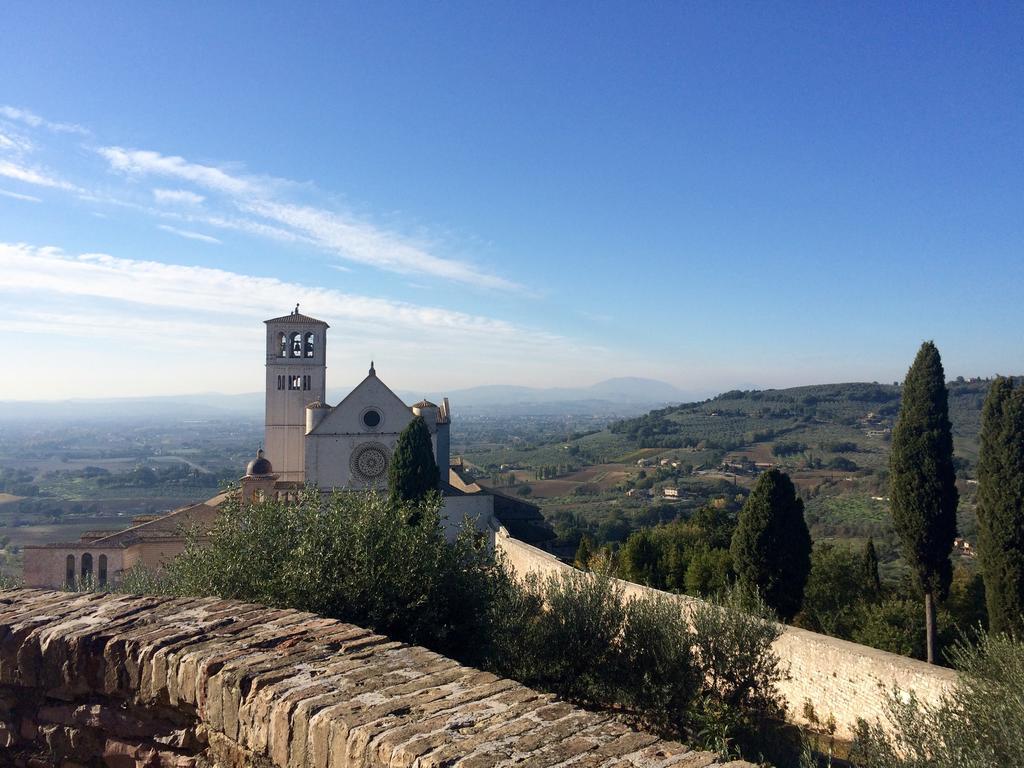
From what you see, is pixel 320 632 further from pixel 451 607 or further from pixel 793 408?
pixel 793 408

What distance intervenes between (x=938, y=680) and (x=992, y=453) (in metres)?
6.49

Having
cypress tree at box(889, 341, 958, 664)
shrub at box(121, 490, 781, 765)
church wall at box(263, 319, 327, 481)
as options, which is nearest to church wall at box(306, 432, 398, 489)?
church wall at box(263, 319, 327, 481)

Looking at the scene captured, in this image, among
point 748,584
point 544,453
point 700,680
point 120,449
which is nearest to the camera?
point 700,680

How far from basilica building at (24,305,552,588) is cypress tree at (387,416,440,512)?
857 millimetres

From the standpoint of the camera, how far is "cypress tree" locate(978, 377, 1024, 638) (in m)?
12.6

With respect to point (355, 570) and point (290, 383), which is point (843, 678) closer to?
point (355, 570)

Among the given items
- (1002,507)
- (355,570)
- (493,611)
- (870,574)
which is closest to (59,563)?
(493,611)

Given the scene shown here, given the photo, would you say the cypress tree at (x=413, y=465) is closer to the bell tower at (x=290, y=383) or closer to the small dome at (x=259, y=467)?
the small dome at (x=259, y=467)

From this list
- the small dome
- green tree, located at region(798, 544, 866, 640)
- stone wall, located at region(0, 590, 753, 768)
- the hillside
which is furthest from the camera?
the hillside

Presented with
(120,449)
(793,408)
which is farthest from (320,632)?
(120,449)

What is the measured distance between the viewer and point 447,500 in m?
26.1

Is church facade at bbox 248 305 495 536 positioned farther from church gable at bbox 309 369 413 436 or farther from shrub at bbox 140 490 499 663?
shrub at bbox 140 490 499 663

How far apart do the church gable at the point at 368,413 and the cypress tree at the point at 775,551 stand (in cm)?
1446

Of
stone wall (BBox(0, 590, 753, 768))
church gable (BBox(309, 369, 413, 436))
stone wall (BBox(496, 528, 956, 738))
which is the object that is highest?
church gable (BBox(309, 369, 413, 436))
